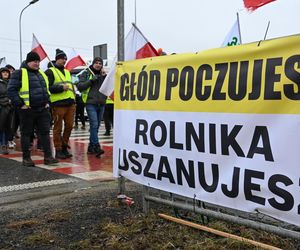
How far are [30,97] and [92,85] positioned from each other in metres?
1.61

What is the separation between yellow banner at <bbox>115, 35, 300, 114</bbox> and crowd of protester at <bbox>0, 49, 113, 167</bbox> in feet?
11.4

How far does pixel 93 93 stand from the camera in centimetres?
872

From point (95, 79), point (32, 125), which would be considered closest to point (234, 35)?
point (95, 79)

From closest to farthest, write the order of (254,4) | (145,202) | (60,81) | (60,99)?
(254,4)
(145,202)
(60,81)
(60,99)

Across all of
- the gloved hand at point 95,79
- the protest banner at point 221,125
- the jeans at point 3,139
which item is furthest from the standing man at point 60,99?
the protest banner at point 221,125

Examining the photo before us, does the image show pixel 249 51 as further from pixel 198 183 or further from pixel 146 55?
pixel 146 55

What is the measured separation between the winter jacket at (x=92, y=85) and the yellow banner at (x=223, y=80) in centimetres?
434

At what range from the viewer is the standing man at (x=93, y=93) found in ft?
28.6

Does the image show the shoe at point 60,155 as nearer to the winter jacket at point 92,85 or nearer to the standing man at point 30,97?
the standing man at point 30,97

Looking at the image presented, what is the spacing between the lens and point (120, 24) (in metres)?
4.87

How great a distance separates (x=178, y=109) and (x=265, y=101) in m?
0.88

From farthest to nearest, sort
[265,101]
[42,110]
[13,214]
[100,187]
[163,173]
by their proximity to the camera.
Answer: [42,110]
[100,187]
[13,214]
[163,173]
[265,101]

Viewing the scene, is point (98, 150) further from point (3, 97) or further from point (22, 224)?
point (22, 224)

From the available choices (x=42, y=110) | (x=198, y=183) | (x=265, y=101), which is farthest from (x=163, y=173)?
(x=42, y=110)
